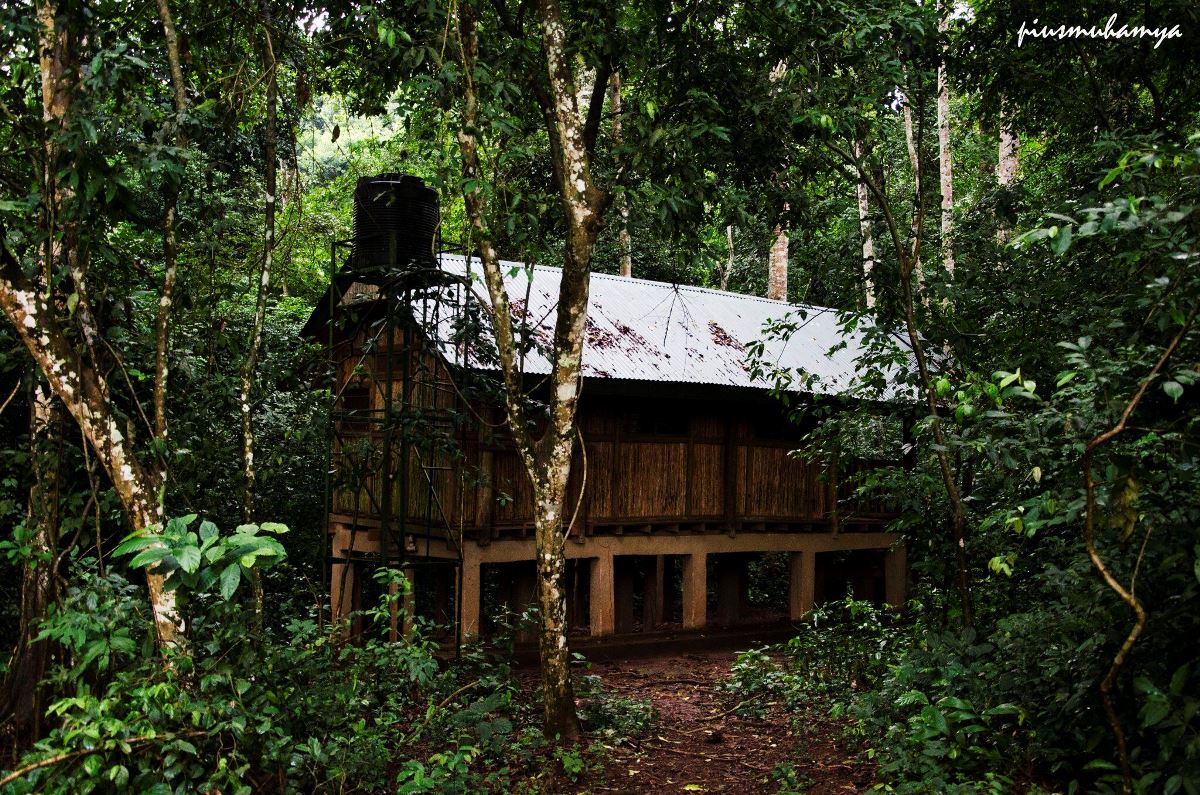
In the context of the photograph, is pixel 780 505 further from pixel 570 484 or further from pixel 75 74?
pixel 75 74

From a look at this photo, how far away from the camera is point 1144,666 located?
4684 millimetres

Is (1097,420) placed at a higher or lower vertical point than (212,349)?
lower

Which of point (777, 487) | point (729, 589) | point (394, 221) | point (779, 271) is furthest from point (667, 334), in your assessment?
point (779, 271)

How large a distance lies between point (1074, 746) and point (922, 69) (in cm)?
612

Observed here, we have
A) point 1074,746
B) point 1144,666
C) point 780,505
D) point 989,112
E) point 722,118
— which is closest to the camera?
point 1144,666

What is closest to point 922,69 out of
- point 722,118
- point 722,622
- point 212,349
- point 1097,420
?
point 722,118

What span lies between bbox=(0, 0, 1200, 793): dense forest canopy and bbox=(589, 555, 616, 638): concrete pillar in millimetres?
3650

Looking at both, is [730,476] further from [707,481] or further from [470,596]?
[470,596]

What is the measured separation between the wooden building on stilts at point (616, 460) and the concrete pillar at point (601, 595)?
0.07ft

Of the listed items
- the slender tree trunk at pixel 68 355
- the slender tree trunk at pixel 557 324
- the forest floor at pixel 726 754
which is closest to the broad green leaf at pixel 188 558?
the slender tree trunk at pixel 68 355

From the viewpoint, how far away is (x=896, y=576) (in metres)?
16.1

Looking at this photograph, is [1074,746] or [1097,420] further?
[1074,746]

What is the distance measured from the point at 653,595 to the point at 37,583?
10.1 meters

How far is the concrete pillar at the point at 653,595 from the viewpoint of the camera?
14531mm
